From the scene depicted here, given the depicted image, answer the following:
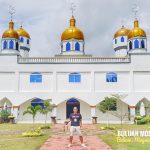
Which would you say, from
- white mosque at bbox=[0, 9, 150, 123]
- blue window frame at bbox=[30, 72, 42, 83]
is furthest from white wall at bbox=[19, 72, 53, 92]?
blue window frame at bbox=[30, 72, 42, 83]

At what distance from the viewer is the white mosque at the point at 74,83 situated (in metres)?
31.5

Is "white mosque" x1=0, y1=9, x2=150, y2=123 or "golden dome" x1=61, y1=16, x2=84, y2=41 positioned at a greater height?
"golden dome" x1=61, y1=16, x2=84, y2=41

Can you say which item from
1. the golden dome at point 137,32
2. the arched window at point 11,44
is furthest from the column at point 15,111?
the golden dome at point 137,32

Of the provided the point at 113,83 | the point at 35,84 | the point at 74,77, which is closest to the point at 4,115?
the point at 35,84

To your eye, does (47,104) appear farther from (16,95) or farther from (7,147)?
(7,147)

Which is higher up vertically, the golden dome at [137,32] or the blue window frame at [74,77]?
the golden dome at [137,32]

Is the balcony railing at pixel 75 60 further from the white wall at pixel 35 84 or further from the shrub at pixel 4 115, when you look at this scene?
the shrub at pixel 4 115

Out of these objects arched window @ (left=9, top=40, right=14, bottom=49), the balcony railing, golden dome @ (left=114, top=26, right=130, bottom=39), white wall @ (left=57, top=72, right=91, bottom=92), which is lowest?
white wall @ (left=57, top=72, right=91, bottom=92)

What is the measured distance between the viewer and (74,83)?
31672mm

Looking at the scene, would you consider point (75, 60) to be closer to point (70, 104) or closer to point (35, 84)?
point (70, 104)

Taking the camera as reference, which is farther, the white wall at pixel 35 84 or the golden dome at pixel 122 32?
the golden dome at pixel 122 32

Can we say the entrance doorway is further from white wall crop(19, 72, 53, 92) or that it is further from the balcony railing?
the balcony railing

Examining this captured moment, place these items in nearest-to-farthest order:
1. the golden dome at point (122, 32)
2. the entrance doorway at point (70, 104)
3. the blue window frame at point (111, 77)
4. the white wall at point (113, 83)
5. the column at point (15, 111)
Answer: the column at point (15, 111) → the white wall at point (113, 83) → the blue window frame at point (111, 77) → the entrance doorway at point (70, 104) → the golden dome at point (122, 32)

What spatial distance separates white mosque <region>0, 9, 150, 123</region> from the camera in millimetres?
31484
